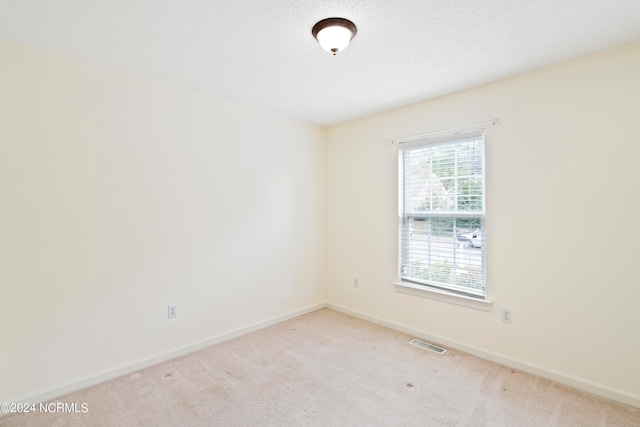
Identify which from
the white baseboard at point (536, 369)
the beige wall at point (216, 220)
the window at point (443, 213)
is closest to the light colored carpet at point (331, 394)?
the white baseboard at point (536, 369)

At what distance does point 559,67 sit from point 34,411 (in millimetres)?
4452

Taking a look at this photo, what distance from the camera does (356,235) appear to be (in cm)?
382

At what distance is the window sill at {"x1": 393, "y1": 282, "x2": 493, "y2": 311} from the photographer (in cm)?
274

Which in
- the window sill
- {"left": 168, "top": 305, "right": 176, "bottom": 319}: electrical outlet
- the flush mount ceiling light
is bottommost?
{"left": 168, "top": 305, "right": 176, "bottom": 319}: electrical outlet

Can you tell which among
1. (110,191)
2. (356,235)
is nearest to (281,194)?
(356,235)

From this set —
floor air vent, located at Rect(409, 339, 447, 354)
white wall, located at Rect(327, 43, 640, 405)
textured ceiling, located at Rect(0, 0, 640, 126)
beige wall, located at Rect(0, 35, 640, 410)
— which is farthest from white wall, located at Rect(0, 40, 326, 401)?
white wall, located at Rect(327, 43, 640, 405)

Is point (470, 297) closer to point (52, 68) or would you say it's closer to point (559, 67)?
point (559, 67)

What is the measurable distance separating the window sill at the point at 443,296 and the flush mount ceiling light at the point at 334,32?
239cm

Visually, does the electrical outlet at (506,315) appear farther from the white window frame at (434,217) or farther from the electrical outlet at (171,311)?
the electrical outlet at (171,311)

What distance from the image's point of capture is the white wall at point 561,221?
2.09m

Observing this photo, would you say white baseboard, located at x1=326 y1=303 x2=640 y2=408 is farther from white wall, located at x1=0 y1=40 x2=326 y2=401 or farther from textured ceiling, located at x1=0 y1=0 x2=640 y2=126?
textured ceiling, located at x1=0 y1=0 x2=640 y2=126

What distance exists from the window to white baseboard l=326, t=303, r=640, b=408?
0.49 metres

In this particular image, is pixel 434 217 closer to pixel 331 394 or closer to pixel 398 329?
pixel 398 329

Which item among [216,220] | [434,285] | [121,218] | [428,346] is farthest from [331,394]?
[121,218]
